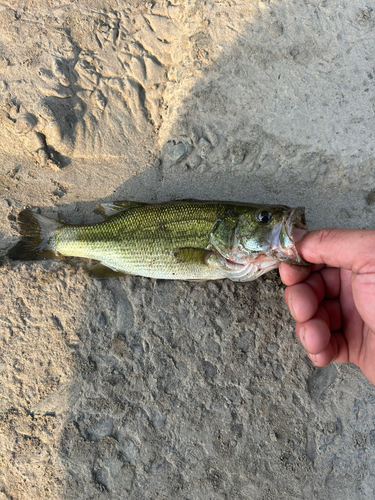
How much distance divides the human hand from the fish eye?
0.40 meters

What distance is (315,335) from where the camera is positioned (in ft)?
9.60

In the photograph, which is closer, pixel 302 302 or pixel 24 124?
pixel 302 302

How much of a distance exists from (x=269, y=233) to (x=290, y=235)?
226 millimetres

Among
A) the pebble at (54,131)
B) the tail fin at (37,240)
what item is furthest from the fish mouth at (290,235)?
the pebble at (54,131)

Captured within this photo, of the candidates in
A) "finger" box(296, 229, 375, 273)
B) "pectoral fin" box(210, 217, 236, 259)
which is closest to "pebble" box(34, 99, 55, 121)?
"pectoral fin" box(210, 217, 236, 259)

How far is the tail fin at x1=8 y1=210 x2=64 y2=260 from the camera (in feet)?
11.6

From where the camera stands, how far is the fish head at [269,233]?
2977 millimetres

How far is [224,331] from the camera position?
11.5 ft

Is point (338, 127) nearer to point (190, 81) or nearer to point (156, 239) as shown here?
point (190, 81)

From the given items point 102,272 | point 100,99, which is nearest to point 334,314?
point 102,272

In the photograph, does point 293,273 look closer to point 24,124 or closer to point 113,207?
point 113,207

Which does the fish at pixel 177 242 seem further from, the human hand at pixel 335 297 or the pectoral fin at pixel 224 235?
the human hand at pixel 335 297

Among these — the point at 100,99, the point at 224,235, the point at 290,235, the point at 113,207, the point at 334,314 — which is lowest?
the point at 334,314

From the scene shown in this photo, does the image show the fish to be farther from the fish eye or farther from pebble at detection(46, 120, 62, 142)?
pebble at detection(46, 120, 62, 142)
